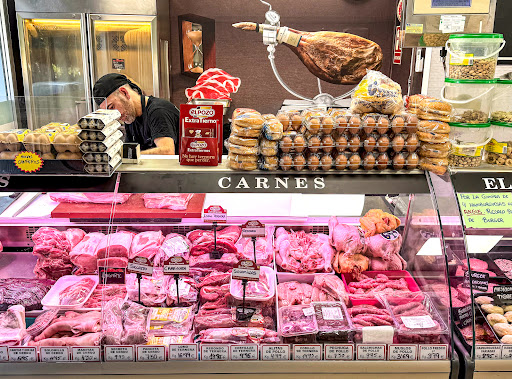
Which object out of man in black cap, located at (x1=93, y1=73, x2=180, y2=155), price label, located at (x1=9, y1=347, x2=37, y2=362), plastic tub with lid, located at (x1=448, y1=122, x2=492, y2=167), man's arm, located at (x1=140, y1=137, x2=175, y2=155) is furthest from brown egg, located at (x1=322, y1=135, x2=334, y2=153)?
man's arm, located at (x1=140, y1=137, x2=175, y2=155)

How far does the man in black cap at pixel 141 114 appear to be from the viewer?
13.5ft

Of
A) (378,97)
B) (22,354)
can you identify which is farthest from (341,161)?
(22,354)

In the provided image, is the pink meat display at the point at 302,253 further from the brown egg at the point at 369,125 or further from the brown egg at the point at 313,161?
the brown egg at the point at 369,125

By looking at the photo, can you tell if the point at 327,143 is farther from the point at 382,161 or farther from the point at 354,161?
the point at 382,161

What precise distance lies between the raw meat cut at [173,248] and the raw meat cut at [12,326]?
80 cm

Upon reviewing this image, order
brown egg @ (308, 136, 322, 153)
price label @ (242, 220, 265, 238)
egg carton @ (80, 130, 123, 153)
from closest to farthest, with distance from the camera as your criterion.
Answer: egg carton @ (80, 130, 123, 153)
brown egg @ (308, 136, 322, 153)
price label @ (242, 220, 265, 238)

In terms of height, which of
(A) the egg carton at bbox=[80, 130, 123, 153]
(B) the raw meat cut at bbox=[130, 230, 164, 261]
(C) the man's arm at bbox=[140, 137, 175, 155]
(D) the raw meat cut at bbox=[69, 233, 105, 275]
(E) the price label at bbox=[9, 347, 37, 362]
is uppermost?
(A) the egg carton at bbox=[80, 130, 123, 153]

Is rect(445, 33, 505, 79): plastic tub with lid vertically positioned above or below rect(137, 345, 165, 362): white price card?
above

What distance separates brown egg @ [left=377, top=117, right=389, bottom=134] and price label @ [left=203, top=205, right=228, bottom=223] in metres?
1.11

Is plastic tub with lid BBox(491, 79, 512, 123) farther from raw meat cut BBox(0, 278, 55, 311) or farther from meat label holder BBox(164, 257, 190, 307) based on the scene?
raw meat cut BBox(0, 278, 55, 311)

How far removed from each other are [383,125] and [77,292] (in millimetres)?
2034

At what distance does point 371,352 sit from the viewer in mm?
2188

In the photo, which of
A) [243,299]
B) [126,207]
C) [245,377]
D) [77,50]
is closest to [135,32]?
[77,50]

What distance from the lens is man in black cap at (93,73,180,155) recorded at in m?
4.12
